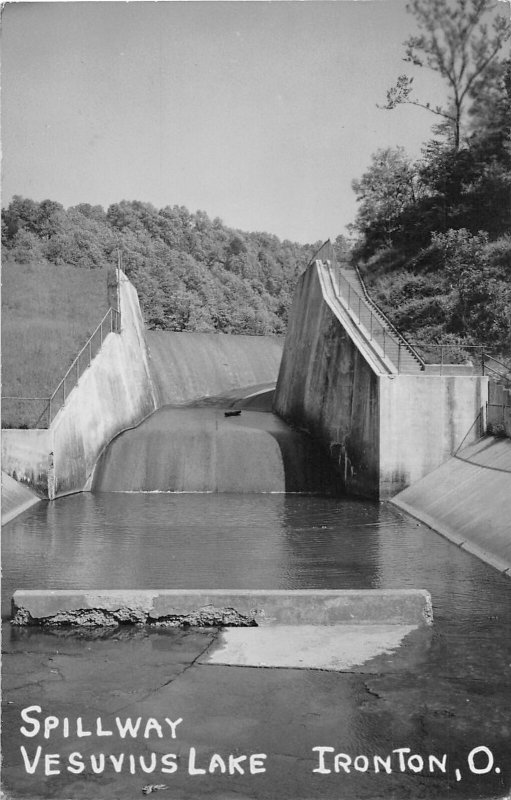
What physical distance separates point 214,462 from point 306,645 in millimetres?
15548

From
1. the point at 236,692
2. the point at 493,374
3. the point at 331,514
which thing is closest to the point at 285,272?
the point at 493,374

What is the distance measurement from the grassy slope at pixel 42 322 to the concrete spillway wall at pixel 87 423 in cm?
95

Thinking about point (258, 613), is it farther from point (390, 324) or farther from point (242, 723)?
point (390, 324)

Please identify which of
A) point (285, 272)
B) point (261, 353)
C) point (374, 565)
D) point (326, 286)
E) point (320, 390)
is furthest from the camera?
point (285, 272)

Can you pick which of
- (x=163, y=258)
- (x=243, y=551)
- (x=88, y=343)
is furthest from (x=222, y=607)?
(x=163, y=258)

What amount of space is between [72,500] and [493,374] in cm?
1249

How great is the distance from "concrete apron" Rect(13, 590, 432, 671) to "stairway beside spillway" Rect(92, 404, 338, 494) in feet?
44.5

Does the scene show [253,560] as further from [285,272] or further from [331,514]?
[285,272]

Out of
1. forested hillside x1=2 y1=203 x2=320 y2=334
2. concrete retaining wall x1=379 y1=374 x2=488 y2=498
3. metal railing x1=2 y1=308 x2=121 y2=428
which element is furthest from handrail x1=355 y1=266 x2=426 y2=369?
forested hillside x1=2 y1=203 x2=320 y2=334

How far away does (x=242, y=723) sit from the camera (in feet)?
24.6

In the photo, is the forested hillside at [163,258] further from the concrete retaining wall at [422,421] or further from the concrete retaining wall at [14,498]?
the concrete retaining wall at [422,421]

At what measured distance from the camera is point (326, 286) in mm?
29953

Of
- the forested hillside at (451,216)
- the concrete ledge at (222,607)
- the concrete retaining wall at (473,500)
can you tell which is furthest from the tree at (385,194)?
the concrete ledge at (222,607)

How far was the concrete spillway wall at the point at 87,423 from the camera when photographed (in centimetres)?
2172
